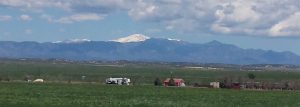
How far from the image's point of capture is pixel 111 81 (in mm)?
119625

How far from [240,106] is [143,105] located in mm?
8749

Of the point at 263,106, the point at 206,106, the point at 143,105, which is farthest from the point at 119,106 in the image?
the point at 263,106

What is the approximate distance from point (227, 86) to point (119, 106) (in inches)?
2586

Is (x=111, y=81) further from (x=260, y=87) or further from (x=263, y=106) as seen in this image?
(x=263, y=106)

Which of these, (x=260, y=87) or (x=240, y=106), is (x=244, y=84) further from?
(x=240, y=106)

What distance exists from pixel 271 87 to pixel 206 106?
63.2 metres

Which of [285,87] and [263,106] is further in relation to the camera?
[285,87]

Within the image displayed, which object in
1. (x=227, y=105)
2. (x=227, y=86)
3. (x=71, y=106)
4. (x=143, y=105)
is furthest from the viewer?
(x=227, y=86)

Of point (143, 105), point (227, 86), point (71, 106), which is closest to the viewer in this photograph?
point (71, 106)

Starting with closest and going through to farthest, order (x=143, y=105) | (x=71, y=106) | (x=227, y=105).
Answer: (x=71, y=106) → (x=143, y=105) → (x=227, y=105)

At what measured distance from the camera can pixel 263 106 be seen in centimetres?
5850

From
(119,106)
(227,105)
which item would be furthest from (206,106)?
(119,106)

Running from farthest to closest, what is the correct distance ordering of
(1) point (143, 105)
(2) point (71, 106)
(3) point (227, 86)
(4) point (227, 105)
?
(3) point (227, 86)
(4) point (227, 105)
(1) point (143, 105)
(2) point (71, 106)

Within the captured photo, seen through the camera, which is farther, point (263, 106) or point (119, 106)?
point (263, 106)
